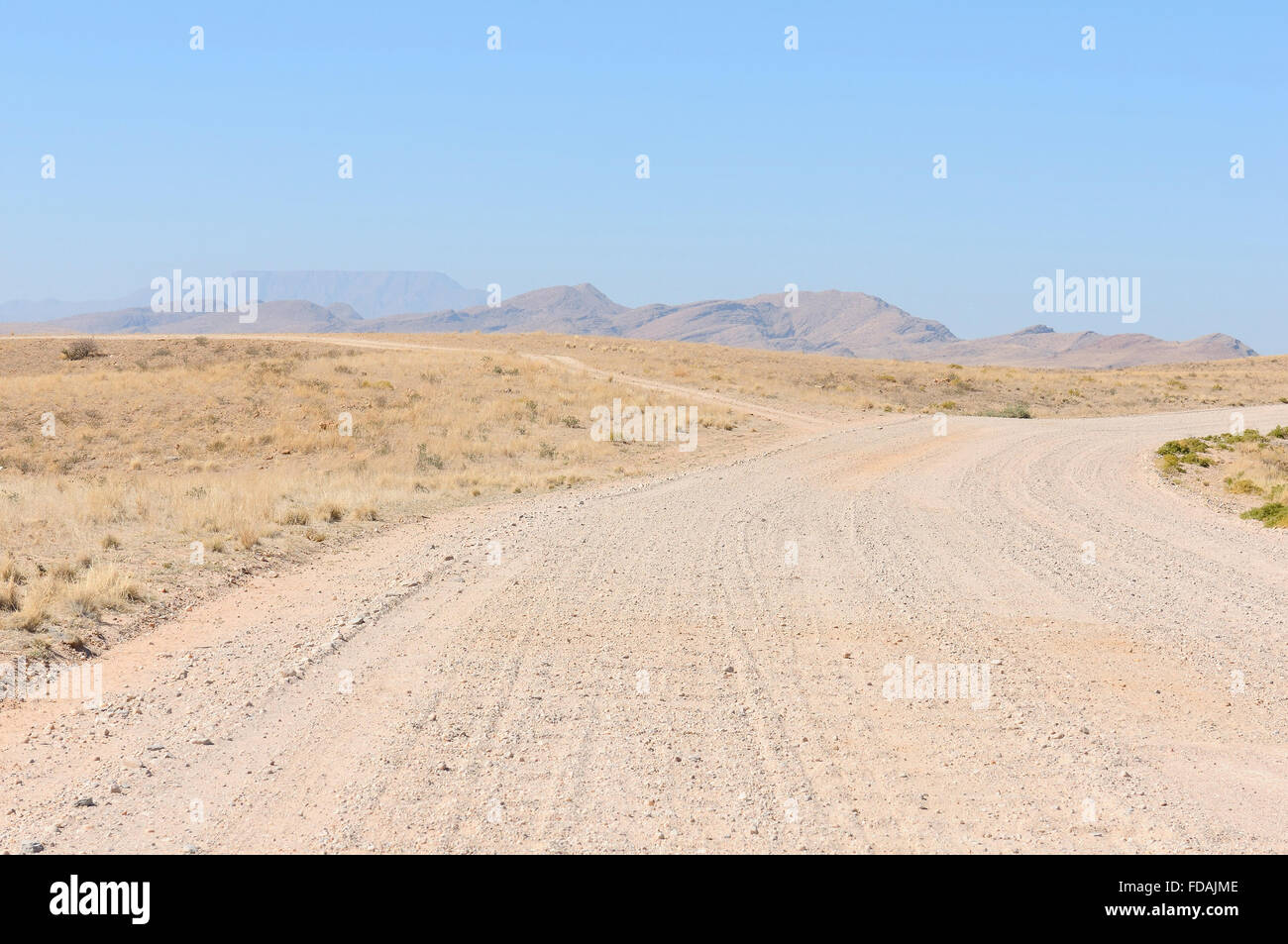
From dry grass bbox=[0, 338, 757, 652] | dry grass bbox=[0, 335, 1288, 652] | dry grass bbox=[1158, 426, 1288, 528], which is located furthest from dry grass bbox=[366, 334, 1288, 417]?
dry grass bbox=[1158, 426, 1288, 528]

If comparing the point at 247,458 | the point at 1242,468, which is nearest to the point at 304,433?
the point at 247,458

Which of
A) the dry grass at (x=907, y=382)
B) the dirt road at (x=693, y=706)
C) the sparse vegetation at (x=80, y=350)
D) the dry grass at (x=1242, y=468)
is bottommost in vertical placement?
the dirt road at (x=693, y=706)

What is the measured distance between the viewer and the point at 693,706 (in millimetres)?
7219

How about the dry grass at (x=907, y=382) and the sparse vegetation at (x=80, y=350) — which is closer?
the dry grass at (x=907, y=382)

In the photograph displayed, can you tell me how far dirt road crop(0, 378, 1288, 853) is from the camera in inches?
208

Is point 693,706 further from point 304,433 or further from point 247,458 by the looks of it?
point 304,433

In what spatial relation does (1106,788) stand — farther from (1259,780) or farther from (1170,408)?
(1170,408)

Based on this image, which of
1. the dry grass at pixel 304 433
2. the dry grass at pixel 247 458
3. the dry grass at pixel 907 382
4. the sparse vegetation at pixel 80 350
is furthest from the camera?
the sparse vegetation at pixel 80 350

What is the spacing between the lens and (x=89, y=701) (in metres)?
7.53

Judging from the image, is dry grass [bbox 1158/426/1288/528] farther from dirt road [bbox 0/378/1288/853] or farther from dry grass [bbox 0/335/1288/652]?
dry grass [bbox 0/335/1288/652]

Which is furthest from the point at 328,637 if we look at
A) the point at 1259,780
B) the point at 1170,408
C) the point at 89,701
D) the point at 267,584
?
the point at 1170,408

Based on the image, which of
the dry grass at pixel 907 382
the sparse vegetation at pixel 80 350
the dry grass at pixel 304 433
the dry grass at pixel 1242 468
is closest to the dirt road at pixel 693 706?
the dry grass at pixel 304 433

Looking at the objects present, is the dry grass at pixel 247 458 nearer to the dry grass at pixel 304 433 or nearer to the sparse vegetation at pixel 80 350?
the dry grass at pixel 304 433

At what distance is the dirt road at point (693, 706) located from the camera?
5.28 metres
